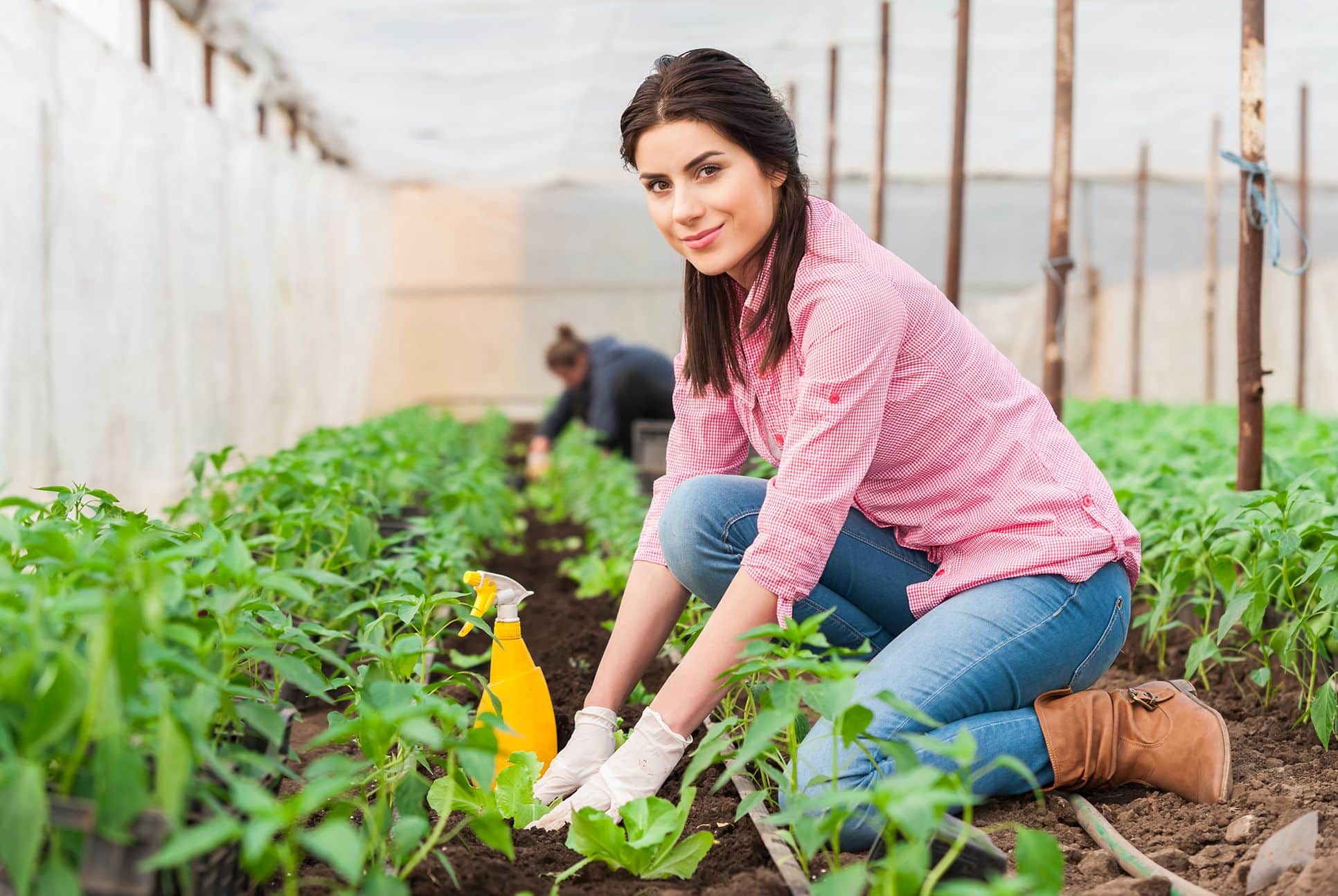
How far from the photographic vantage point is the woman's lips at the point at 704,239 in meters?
1.94

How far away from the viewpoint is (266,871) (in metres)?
1.25

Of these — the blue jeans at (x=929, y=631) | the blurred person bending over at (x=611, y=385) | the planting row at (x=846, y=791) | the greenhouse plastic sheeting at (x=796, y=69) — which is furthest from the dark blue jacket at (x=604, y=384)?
the planting row at (x=846, y=791)

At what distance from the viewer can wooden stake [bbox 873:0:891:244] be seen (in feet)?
21.9

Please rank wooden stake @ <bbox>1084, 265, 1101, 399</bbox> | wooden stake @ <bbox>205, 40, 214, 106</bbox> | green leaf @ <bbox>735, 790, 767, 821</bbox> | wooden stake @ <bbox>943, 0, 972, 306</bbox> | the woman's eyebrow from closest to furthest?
green leaf @ <bbox>735, 790, 767, 821</bbox>
the woman's eyebrow
wooden stake @ <bbox>943, 0, 972, 306</bbox>
wooden stake @ <bbox>205, 40, 214, 106</bbox>
wooden stake @ <bbox>1084, 265, 1101, 399</bbox>

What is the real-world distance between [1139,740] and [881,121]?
5390 millimetres

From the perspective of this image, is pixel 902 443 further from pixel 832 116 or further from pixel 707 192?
pixel 832 116

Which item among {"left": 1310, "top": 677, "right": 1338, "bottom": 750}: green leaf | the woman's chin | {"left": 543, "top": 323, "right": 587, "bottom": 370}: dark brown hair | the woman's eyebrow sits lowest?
{"left": 1310, "top": 677, "right": 1338, "bottom": 750}: green leaf

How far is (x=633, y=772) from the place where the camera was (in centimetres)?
180

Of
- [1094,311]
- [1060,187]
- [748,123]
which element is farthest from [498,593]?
[1094,311]

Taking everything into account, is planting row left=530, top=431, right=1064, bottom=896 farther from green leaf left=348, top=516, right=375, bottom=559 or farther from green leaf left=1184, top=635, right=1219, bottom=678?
green leaf left=348, top=516, right=375, bottom=559

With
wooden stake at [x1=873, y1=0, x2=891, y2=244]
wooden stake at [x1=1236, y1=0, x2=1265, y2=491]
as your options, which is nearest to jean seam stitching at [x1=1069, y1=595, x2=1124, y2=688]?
wooden stake at [x1=1236, y1=0, x2=1265, y2=491]

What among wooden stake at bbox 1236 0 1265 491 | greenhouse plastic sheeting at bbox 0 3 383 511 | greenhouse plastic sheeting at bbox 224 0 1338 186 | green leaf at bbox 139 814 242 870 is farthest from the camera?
greenhouse plastic sheeting at bbox 224 0 1338 186

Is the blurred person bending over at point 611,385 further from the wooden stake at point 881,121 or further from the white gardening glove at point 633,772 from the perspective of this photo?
the white gardening glove at point 633,772

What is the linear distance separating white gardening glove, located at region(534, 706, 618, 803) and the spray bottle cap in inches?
8.3
